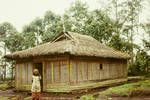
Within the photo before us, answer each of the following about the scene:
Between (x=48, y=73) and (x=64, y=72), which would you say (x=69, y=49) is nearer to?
(x=64, y=72)

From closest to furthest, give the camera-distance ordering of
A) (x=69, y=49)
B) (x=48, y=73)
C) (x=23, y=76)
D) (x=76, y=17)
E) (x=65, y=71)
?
(x=69, y=49) < (x=65, y=71) < (x=48, y=73) < (x=23, y=76) < (x=76, y=17)

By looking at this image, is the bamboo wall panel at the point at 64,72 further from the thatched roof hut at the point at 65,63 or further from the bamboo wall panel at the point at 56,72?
the bamboo wall panel at the point at 56,72

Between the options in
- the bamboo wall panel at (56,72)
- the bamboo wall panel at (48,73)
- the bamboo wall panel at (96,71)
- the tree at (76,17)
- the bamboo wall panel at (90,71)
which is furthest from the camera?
the tree at (76,17)

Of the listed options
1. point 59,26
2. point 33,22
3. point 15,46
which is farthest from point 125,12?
point 15,46

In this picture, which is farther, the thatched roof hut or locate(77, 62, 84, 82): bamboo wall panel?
locate(77, 62, 84, 82): bamboo wall panel

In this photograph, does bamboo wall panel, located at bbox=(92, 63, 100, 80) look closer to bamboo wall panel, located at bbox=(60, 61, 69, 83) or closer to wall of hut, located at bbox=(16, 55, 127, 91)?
wall of hut, located at bbox=(16, 55, 127, 91)

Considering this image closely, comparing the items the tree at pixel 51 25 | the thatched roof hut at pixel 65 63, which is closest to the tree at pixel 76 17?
the tree at pixel 51 25

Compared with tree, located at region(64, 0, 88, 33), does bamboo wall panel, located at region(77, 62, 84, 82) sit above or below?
below

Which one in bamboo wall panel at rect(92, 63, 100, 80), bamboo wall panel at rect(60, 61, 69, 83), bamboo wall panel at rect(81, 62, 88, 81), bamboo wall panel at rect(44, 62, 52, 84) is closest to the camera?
bamboo wall panel at rect(60, 61, 69, 83)

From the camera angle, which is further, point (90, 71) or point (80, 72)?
point (90, 71)

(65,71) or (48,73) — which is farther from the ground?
(65,71)

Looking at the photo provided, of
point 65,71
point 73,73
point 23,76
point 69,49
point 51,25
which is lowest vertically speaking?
point 23,76

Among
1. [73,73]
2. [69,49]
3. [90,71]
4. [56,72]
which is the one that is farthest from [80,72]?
[69,49]

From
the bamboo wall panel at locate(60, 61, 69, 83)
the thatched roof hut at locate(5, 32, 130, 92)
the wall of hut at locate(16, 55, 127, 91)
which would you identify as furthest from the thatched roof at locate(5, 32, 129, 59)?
the bamboo wall panel at locate(60, 61, 69, 83)
